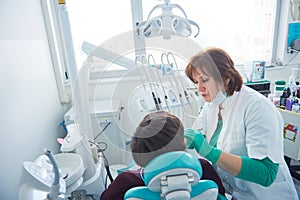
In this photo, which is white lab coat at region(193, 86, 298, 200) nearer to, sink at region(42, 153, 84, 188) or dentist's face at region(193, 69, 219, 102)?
dentist's face at region(193, 69, 219, 102)

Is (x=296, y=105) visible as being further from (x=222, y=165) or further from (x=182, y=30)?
(x=182, y=30)

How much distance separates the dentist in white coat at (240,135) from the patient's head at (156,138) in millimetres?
208

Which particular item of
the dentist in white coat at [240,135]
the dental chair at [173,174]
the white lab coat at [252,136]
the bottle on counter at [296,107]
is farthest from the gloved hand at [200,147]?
the bottle on counter at [296,107]

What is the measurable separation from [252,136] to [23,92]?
1.28 m

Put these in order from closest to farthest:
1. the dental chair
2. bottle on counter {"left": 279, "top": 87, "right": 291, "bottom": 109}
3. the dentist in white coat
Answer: the dental chair < the dentist in white coat < bottle on counter {"left": 279, "top": 87, "right": 291, "bottom": 109}

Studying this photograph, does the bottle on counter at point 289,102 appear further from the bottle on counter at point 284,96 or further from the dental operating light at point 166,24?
the dental operating light at point 166,24

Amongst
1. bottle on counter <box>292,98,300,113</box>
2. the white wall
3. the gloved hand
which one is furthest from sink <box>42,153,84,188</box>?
bottle on counter <box>292,98,300,113</box>

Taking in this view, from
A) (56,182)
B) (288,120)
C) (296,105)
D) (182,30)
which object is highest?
(182,30)

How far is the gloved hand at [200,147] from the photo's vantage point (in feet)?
2.75

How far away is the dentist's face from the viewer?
2.98 ft

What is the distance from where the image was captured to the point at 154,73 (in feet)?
3.06

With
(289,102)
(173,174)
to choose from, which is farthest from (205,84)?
(289,102)

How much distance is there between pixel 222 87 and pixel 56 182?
77 centimetres

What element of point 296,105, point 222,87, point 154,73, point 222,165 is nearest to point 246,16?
point 296,105
